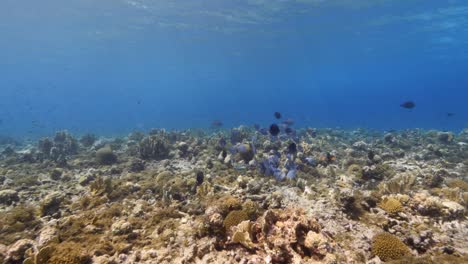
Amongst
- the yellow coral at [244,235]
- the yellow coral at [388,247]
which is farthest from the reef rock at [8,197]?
the yellow coral at [388,247]

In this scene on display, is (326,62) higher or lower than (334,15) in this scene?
lower

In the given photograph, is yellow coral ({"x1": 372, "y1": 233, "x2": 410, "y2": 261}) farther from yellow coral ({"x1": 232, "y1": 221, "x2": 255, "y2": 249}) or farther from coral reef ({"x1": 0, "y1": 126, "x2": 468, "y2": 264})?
yellow coral ({"x1": 232, "y1": 221, "x2": 255, "y2": 249})

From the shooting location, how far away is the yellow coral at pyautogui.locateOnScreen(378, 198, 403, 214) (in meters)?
6.65

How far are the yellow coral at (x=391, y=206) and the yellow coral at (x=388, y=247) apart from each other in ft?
4.66

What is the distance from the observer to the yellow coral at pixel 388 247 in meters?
5.12

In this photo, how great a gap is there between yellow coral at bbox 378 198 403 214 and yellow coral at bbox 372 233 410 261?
142 centimetres

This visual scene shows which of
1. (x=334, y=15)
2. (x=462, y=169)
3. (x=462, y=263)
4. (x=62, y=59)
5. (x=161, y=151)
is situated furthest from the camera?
(x=62, y=59)

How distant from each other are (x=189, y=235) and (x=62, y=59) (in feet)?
246

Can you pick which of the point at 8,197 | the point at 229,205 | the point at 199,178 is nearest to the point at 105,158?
the point at 8,197

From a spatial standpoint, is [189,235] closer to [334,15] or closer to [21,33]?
[334,15]

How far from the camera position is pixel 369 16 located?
110ft

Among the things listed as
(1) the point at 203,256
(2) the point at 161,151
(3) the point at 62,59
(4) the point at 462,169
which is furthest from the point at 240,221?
(3) the point at 62,59

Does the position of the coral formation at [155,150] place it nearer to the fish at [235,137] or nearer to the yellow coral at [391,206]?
the fish at [235,137]

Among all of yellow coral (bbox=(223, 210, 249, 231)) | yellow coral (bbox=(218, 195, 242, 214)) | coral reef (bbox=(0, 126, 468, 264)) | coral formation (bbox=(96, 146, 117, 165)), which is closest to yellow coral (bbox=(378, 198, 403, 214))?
coral reef (bbox=(0, 126, 468, 264))
